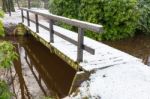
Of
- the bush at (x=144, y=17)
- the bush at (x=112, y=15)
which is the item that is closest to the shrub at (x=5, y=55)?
the bush at (x=112, y=15)

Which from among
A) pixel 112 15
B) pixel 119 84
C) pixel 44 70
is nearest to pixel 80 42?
pixel 119 84

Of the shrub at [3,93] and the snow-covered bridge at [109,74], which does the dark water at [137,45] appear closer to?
the snow-covered bridge at [109,74]

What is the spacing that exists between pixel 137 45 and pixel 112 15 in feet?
5.09

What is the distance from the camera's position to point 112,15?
10.3m

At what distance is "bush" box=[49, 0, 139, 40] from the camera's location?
10.1 metres

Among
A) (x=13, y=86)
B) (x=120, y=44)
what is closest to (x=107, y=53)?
(x=13, y=86)

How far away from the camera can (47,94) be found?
6637 mm

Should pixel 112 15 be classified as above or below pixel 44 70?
above

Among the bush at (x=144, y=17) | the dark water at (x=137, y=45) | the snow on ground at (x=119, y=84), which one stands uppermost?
the bush at (x=144, y=17)

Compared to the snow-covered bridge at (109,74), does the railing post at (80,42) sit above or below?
above

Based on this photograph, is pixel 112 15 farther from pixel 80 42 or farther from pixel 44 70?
pixel 80 42

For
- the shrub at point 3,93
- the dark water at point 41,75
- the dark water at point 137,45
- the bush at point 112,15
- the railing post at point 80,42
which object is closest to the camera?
the shrub at point 3,93

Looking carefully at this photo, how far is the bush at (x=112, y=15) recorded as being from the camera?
10133 mm

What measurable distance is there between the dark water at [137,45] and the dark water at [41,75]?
2471 mm
